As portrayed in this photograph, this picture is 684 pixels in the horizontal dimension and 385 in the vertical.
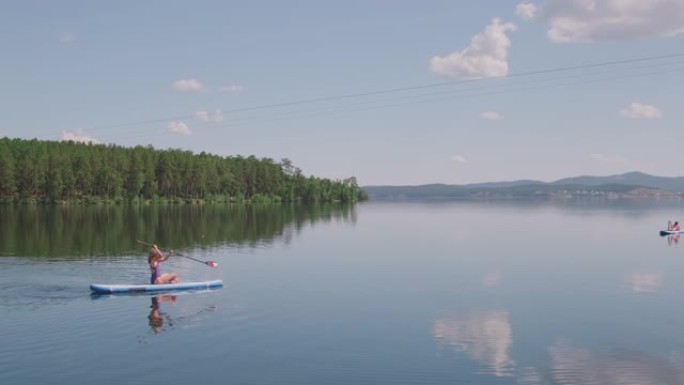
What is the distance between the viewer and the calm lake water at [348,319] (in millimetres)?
19891

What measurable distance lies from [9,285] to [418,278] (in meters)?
22.9

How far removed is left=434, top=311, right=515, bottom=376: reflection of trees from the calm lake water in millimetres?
87

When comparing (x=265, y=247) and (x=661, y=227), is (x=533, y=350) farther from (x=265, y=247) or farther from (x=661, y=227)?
(x=661, y=227)

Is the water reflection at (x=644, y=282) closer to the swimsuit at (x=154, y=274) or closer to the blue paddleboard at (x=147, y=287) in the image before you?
the blue paddleboard at (x=147, y=287)

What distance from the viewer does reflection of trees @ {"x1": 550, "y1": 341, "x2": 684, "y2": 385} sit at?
19281mm

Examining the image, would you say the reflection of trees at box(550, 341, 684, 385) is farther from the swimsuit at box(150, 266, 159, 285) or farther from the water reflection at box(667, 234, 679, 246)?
the water reflection at box(667, 234, 679, 246)

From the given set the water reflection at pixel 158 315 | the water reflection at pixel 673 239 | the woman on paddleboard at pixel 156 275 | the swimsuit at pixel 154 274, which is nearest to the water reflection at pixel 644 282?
the water reflection at pixel 158 315

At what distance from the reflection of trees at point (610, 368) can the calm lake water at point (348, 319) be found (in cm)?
7

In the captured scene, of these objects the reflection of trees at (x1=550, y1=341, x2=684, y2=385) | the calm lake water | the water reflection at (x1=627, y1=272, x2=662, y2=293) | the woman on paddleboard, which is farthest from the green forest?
the reflection of trees at (x1=550, y1=341, x2=684, y2=385)

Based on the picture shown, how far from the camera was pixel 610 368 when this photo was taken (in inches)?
808

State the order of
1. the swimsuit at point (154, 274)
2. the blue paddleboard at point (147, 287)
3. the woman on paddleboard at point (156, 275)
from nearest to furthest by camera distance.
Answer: the blue paddleboard at point (147, 287) → the woman on paddleboard at point (156, 275) → the swimsuit at point (154, 274)

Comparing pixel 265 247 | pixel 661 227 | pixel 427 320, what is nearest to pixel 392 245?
pixel 265 247

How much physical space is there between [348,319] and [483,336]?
5860 mm

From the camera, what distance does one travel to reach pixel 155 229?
75.6 meters
